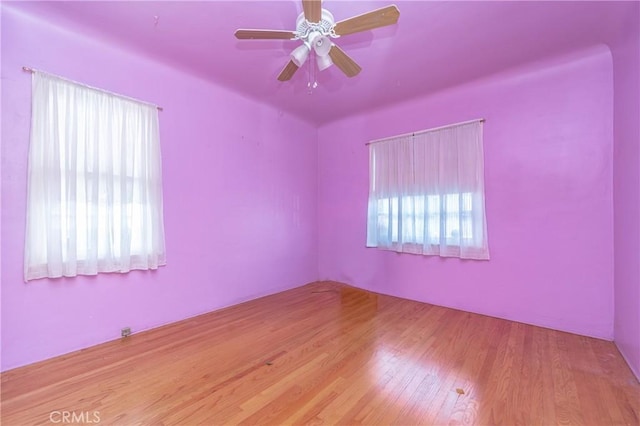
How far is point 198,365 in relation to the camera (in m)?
2.08

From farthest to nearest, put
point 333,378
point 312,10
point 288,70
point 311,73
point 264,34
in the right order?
1. point 311,73
2. point 288,70
3. point 333,378
4. point 264,34
5. point 312,10

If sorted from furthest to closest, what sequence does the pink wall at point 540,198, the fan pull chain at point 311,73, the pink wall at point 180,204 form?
Answer: 1. the fan pull chain at point 311,73
2. the pink wall at point 540,198
3. the pink wall at point 180,204

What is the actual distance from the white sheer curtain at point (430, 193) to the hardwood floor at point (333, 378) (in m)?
1.04

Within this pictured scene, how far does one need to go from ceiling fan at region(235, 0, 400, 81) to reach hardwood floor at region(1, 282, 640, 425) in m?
2.42

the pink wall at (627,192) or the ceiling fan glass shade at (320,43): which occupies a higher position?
the ceiling fan glass shade at (320,43)

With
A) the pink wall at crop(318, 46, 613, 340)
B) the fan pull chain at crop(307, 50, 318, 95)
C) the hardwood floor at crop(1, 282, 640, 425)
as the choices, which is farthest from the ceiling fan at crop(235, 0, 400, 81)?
the hardwood floor at crop(1, 282, 640, 425)

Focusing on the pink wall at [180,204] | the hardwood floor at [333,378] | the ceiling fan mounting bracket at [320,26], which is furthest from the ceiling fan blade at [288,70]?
the hardwood floor at [333,378]

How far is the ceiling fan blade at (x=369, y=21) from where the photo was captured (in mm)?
1593

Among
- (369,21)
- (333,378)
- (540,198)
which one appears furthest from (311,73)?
(333,378)

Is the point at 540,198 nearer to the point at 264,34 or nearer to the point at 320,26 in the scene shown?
the point at 320,26

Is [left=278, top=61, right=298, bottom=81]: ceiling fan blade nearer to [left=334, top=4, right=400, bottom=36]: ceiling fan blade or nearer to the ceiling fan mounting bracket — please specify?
the ceiling fan mounting bracket

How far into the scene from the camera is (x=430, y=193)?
3521 millimetres

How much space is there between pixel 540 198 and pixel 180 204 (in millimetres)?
4062

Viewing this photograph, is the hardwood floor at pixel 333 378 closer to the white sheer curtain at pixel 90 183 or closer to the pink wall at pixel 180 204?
the pink wall at pixel 180 204
